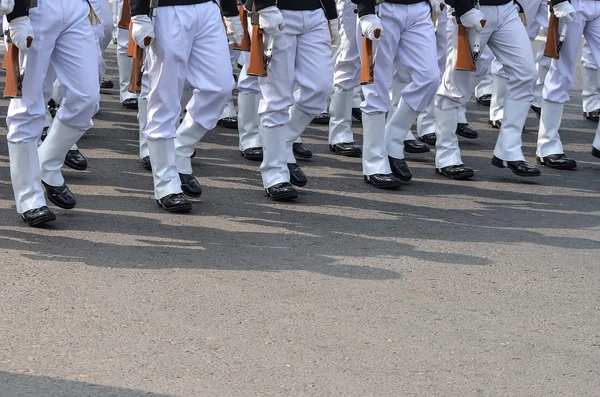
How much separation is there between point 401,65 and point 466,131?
2.07 metres

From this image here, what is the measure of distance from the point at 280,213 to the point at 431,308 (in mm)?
1895

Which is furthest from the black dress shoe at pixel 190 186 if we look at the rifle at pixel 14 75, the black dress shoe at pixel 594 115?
the black dress shoe at pixel 594 115

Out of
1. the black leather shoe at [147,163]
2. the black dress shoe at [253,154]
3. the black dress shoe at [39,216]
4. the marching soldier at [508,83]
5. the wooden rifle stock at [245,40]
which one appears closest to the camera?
the black dress shoe at [39,216]

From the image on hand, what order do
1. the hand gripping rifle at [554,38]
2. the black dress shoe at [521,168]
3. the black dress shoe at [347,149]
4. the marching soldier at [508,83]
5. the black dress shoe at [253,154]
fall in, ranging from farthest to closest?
the black dress shoe at [347,149] → the black dress shoe at [253,154] → the hand gripping rifle at [554,38] → the black dress shoe at [521,168] → the marching soldier at [508,83]

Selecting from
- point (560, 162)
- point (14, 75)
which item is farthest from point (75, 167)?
point (560, 162)

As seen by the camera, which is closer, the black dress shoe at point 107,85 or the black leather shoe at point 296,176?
the black leather shoe at point 296,176

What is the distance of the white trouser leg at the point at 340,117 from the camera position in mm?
8805

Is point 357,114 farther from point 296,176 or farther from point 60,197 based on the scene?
point 60,197

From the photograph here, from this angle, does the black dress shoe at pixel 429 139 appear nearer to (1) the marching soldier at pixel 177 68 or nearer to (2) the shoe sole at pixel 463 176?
(2) the shoe sole at pixel 463 176

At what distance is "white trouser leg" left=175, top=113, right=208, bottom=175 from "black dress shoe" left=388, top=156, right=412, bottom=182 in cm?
139

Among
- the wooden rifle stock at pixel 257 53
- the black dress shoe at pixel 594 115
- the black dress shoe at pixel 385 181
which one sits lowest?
the black dress shoe at pixel 594 115

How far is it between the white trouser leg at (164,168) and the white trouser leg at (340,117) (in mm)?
2170

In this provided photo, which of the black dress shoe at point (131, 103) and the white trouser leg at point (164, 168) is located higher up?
the white trouser leg at point (164, 168)

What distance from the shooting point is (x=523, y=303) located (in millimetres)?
5352
